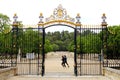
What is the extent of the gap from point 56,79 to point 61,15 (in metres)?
4.39

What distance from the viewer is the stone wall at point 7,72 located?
1644cm

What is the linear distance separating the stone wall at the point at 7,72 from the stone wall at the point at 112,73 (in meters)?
5.43

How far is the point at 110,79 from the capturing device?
56.9ft

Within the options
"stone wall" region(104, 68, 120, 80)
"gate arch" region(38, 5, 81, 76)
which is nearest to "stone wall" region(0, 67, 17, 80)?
"gate arch" region(38, 5, 81, 76)

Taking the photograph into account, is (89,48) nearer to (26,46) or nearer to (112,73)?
(26,46)

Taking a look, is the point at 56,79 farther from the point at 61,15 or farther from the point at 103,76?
the point at 61,15

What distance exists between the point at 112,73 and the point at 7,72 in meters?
5.60

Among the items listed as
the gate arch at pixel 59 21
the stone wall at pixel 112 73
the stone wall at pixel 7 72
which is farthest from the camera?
the gate arch at pixel 59 21

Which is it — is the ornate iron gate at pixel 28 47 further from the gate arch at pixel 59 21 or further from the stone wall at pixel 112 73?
the stone wall at pixel 112 73

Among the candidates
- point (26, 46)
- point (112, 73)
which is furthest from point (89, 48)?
point (112, 73)

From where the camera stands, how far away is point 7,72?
1767 centimetres

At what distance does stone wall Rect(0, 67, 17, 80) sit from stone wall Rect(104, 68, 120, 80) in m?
5.43

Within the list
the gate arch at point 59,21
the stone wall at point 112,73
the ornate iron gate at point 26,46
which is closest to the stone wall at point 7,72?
the ornate iron gate at point 26,46

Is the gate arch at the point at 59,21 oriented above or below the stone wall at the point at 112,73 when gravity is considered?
above
